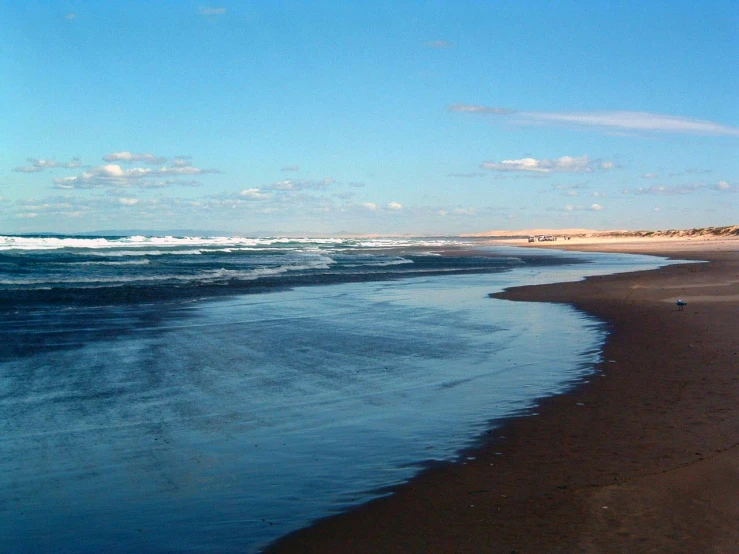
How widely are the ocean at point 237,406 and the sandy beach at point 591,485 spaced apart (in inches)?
15.4

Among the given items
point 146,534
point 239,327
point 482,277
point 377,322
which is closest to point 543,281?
point 482,277

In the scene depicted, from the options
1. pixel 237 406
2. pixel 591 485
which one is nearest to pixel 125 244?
pixel 237 406

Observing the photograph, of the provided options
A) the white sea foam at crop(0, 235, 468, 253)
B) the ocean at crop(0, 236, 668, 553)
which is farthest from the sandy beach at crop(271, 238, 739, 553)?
the white sea foam at crop(0, 235, 468, 253)

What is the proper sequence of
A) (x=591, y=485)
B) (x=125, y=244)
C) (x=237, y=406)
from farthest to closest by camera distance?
(x=125, y=244), (x=237, y=406), (x=591, y=485)

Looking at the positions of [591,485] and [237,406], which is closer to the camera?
[591,485]

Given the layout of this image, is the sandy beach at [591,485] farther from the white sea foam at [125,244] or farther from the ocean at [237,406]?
the white sea foam at [125,244]

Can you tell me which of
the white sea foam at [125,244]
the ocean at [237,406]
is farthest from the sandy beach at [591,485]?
the white sea foam at [125,244]

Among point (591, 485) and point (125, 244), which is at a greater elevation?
point (125, 244)

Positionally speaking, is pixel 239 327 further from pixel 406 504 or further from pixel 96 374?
pixel 406 504

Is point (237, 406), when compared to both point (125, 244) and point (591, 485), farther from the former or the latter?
point (125, 244)

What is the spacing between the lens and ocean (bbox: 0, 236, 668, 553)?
18.6 ft

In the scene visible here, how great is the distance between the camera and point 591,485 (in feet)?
19.8

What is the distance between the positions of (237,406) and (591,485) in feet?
15.9

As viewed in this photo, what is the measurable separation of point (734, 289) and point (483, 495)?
21.2 meters
